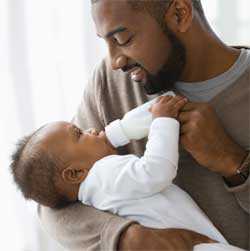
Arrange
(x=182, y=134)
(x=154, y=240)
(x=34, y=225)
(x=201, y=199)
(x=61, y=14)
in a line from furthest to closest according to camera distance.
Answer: (x=34, y=225) < (x=61, y=14) < (x=201, y=199) < (x=182, y=134) < (x=154, y=240)

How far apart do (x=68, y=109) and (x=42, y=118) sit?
4.6 inches

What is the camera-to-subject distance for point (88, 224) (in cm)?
134

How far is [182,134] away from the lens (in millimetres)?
1355

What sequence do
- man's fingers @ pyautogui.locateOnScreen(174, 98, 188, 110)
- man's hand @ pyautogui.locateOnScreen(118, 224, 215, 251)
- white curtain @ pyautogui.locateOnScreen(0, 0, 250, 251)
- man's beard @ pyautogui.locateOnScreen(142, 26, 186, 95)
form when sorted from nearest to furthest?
man's hand @ pyautogui.locateOnScreen(118, 224, 215, 251), man's fingers @ pyautogui.locateOnScreen(174, 98, 188, 110), man's beard @ pyautogui.locateOnScreen(142, 26, 186, 95), white curtain @ pyautogui.locateOnScreen(0, 0, 250, 251)

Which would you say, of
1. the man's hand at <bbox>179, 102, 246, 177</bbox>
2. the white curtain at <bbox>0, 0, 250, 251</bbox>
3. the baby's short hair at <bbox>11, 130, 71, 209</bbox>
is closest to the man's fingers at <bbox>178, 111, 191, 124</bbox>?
the man's hand at <bbox>179, 102, 246, 177</bbox>

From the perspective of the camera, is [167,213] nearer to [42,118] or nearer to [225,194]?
[225,194]

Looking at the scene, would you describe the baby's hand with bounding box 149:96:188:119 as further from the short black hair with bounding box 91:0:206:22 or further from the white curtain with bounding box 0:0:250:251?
the white curtain with bounding box 0:0:250:251

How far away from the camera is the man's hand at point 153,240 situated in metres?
1.24

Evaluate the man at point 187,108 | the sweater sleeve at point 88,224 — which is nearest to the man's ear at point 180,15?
the man at point 187,108

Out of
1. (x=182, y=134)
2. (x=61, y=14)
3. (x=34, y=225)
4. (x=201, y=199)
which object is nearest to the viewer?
(x=182, y=134)

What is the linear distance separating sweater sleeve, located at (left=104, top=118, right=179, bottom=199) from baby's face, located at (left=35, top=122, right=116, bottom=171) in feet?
0.41

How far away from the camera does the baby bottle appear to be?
4.61 feet

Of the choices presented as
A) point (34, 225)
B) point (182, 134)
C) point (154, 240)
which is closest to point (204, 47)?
point (182, 134)

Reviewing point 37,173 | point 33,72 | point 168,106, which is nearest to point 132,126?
point 168,106
